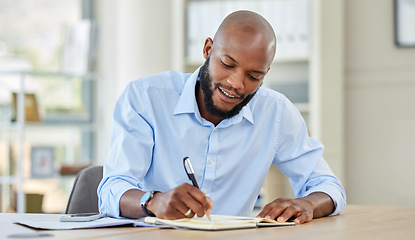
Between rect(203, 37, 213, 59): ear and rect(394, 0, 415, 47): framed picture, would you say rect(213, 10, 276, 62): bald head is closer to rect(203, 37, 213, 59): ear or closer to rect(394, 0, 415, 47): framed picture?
rect(203, 37, 213, 59): ear

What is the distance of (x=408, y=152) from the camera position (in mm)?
3977

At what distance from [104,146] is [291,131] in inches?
116

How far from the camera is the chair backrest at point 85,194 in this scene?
70.1 inches

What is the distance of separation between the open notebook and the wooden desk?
17 mm

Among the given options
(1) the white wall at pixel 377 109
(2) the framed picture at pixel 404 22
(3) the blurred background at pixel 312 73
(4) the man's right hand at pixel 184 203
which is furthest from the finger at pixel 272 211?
(2) the framed picture at pixel 404 22

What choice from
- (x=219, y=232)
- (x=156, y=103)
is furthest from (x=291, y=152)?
(x=219, y=232)

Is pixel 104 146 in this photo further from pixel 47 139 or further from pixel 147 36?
pixel 147 36

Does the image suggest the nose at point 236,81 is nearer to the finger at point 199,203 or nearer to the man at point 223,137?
the man at point 223,137

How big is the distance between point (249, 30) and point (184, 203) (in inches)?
20.7

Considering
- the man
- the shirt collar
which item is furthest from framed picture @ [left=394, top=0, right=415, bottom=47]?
the shirt collar

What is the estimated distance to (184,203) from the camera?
50.3 inches

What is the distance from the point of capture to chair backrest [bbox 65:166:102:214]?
1.78 meters

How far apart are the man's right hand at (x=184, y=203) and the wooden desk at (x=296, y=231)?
0.18ft

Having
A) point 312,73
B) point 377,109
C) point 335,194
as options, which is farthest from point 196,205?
point 377,109
